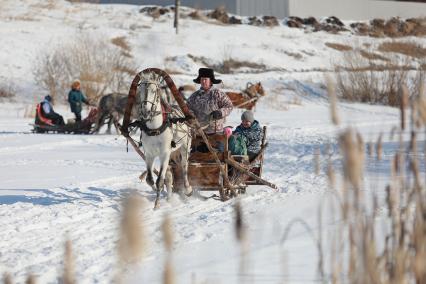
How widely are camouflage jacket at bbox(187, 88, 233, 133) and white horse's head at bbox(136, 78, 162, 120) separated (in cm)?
152

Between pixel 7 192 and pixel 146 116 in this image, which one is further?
pixel 7 192

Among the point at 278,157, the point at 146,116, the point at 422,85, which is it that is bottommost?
the point at 278,157

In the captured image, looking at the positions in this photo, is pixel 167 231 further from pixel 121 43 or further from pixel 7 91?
pixel 121 43

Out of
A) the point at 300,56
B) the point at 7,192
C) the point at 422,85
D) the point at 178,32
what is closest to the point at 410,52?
the point at 300,56

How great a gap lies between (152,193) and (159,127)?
1819 millimetres

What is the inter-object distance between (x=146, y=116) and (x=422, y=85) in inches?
256

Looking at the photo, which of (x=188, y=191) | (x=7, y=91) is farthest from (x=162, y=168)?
(x=7, y=91)

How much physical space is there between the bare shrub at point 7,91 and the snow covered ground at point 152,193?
1.45 ft

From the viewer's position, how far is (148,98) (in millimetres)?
9078

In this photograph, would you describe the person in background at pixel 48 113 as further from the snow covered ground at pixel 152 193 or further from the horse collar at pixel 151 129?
the horse collar at pixel 151 129

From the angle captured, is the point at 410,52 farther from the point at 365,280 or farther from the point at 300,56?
the point at 365,280

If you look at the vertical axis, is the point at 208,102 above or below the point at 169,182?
above

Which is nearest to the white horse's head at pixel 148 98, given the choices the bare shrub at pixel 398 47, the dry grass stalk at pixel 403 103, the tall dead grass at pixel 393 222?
the tall dead grass at pixel 393 222

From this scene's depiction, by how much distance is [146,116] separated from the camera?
9.15 metres
